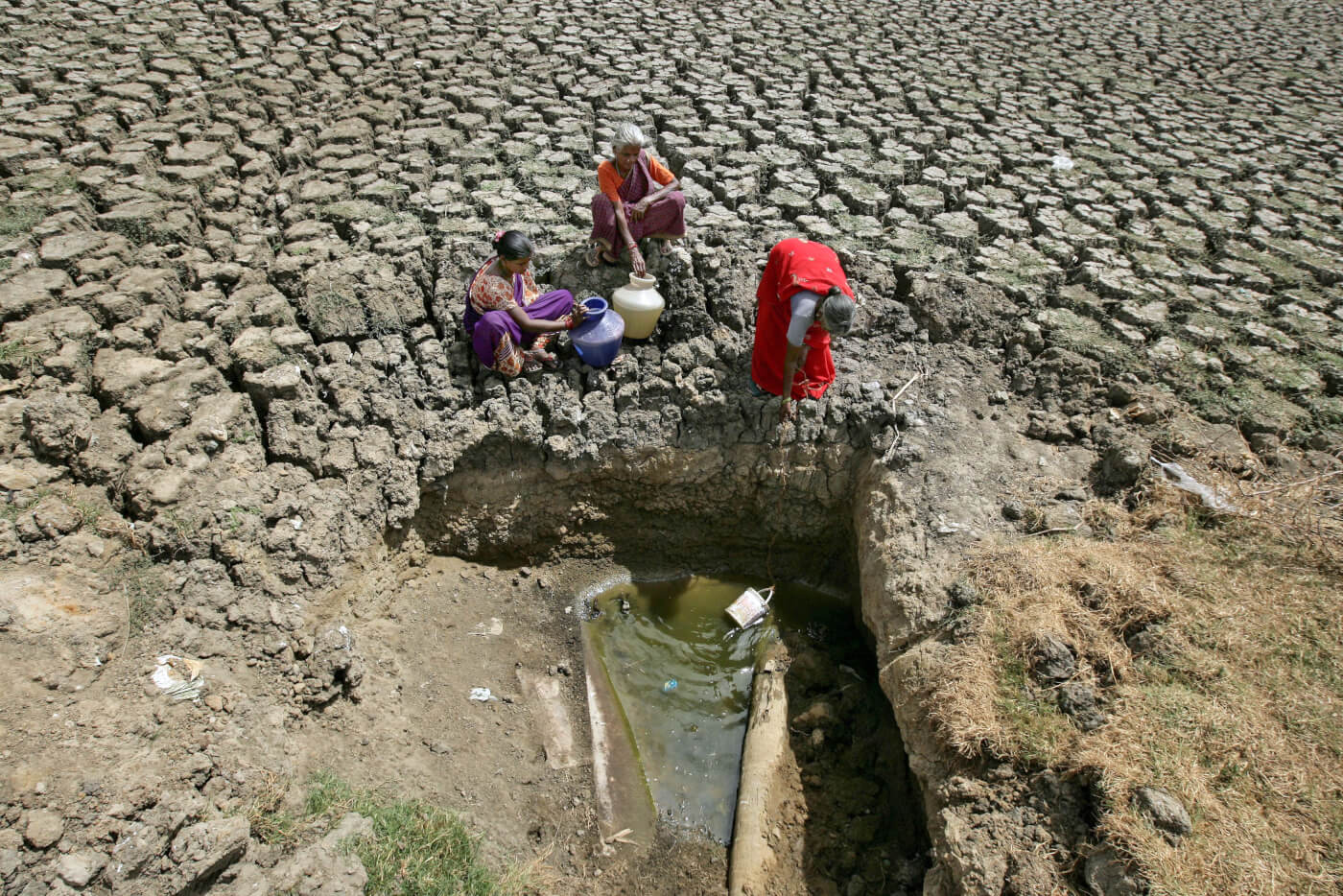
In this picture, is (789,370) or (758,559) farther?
(758,559)

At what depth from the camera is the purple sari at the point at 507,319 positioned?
149 inches

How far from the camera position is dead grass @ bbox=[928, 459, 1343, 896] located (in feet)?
8.11

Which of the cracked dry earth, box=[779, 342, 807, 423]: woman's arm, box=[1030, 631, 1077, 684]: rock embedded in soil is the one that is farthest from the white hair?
box=[1030, 631, 1077, 684]: rock embedded in soil

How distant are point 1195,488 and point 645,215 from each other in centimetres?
296

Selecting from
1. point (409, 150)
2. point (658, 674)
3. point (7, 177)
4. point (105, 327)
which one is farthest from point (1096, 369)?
point (7, 177)

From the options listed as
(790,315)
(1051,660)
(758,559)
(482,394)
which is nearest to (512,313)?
(482,394)

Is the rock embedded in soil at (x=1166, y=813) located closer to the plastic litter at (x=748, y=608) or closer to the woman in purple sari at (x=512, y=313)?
the plastic litter at (x=748, y=608)

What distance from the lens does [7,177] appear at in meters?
4.40

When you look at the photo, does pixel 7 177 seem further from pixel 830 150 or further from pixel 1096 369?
pixel 1096 369

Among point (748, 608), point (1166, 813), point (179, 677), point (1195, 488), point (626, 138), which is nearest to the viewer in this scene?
point (1166, 813)

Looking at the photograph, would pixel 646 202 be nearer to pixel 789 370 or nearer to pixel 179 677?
pixel 789 370

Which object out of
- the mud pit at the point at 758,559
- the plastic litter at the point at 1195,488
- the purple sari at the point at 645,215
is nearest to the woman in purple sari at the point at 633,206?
the purple sari at the point at 645,215

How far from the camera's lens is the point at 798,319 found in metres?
3.54

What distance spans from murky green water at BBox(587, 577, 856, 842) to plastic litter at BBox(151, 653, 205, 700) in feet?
6.12
